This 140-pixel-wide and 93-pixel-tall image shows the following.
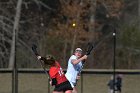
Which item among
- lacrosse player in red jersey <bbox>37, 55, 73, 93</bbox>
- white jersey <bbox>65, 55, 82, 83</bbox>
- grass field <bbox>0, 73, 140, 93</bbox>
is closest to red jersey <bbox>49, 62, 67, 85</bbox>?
lacrosse player in red jersey <bbox>37, 55, 73, 93</bbox>

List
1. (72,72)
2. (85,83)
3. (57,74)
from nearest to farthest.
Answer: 1. (57,74)
2. (72,72)
3. (85,83)

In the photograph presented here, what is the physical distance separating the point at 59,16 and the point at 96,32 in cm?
287

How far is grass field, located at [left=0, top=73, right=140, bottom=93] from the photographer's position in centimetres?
2382

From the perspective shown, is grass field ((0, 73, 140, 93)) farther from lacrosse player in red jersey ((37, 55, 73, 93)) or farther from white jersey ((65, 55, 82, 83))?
lacrosse player in red jersey ((37, 55, 73, 93))

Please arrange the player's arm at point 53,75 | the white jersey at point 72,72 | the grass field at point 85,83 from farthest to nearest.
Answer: the grass field at point 85,83
the white jersey at point 72,72
the player's arm at point 53,75

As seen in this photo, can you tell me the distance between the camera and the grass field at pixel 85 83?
23817 millimetres

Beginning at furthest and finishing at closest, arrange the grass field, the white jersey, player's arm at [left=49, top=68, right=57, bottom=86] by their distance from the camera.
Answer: the grass field → the white jersey → player's arm at [left=49, top=68, right=57, bottom=86]

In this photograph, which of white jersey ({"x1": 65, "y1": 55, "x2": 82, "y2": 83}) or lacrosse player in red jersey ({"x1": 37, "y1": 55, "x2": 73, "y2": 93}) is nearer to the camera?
lacrosse player in red jersey ({"x1": 37, "y1": 55, "x2": 73, "y2": 93})

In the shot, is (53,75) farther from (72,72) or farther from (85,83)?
(85,83)

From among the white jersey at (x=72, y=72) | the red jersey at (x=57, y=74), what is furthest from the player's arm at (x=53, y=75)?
the white jersey at (x=72, y=72)

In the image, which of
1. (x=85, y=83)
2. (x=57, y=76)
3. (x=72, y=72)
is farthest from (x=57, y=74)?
(x=85, y=83)

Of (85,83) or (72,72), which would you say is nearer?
(72,72)

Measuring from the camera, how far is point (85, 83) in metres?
24.4

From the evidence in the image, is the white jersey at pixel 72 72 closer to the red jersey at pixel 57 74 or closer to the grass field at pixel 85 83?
the red jersey at pixel 57 74
